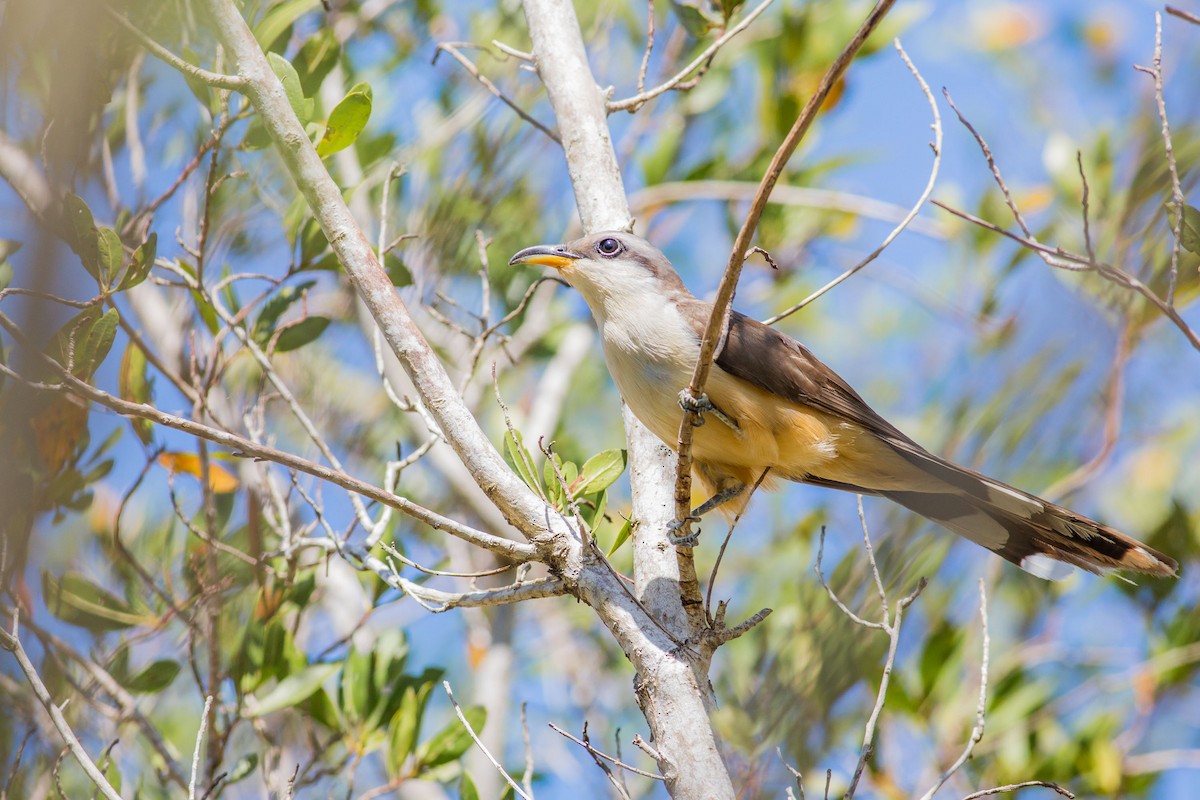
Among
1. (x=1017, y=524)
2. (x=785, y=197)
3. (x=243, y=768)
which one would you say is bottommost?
(x=243, y=768)

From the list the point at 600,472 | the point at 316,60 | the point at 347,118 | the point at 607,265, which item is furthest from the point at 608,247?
the point at 316,60

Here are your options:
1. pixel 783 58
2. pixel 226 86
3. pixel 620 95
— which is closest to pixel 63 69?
pixel 226 86

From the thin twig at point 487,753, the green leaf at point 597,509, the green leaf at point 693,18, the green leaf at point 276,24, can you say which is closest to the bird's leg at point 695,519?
the green leaf at point 597,509

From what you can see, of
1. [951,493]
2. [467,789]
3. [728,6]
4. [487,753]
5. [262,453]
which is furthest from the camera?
[728,6]

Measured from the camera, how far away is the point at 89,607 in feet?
13.5

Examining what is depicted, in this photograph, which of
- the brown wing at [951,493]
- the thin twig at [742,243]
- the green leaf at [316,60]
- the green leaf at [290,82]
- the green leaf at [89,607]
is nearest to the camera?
the thin twig at [742,243]

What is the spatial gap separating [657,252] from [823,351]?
14.1 feet

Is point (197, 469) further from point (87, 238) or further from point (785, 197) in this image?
point (785, 197)

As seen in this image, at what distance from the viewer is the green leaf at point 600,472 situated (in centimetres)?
350

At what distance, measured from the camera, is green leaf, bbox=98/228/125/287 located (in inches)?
118

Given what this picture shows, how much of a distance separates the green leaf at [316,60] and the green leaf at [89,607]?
83.4 inches

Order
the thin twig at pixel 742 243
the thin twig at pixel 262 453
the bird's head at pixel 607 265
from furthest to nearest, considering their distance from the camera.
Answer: the bird's head at pixel 607 265, the thin twig at pixel 262 453, the thin twig at pixel 742 243

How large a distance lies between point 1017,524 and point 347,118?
9.47 ft

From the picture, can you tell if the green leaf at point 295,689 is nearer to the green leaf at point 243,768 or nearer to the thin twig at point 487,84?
the green leaf at point 243,768
